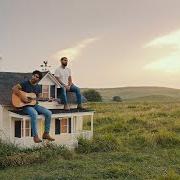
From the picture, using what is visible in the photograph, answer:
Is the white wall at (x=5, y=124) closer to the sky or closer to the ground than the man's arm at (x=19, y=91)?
closer to the ground

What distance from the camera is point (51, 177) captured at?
49.4 ft

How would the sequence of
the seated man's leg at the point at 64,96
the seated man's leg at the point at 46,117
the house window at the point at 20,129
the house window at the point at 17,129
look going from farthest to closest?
the seated man's leg at the point at 64,96, the house window at the point at 17,129, the house window at the point at 20,129, the seated man's leg at the point at 46,117

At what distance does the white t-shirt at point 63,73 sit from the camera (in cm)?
2172

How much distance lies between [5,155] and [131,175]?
5.21m

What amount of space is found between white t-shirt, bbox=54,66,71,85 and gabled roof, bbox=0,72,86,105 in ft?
1.65

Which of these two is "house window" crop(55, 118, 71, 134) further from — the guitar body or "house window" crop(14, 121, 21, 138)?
the guitar body

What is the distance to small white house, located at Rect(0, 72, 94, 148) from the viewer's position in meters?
21.1

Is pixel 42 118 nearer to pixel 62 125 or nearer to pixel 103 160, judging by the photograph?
pixel 62 125

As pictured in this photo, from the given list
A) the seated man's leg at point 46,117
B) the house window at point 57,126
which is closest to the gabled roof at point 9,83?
the house window at point 57,126

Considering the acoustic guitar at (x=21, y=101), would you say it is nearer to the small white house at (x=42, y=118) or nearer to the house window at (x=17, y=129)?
the small white house at (x=42, y=118)

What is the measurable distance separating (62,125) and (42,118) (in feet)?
6.55

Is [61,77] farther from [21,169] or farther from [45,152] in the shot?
[21,169]

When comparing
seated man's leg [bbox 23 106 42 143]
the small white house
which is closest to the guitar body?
seated man's leg [bbox 23 106 42 143]

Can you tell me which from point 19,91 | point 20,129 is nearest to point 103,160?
point 19,91
